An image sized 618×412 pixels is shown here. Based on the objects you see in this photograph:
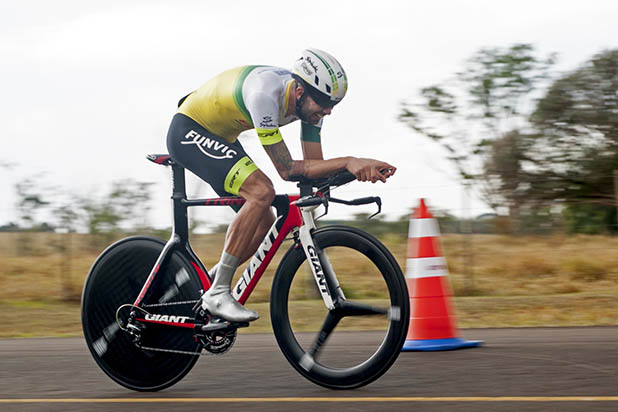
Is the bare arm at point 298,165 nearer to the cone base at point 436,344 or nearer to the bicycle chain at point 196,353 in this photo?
the bicycle chain at point 196,353

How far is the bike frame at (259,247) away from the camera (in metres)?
5.00

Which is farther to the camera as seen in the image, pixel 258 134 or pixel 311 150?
pixel 311 150

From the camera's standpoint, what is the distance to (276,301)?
5.06 meters

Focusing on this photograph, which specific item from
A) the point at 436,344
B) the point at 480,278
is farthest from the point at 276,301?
the point at 480,278

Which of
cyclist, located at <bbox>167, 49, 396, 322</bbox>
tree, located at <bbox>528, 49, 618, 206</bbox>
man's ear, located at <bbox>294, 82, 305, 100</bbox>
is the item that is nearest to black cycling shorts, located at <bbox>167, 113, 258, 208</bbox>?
cyclist, located at <bbox>167, 49, 396, 322</bbox>

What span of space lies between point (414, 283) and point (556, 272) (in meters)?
6.97

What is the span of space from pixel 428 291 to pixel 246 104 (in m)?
2.61

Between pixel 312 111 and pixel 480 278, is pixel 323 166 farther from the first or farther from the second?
pixel 480 278

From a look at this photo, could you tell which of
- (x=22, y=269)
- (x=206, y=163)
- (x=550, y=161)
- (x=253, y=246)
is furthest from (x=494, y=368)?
(x=550, y=161)

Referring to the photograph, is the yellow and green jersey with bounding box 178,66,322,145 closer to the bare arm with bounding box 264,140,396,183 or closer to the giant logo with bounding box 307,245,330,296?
the bare arm with bounding box 264,140,396,183

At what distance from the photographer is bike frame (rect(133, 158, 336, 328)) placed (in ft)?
16.4

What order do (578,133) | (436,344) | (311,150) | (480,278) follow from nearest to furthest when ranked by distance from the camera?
(311,150), (436,344), (480,278), (578,133)

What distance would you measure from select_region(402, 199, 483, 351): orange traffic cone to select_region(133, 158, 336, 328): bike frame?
77.7 inches

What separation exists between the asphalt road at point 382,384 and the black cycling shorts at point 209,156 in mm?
1174
